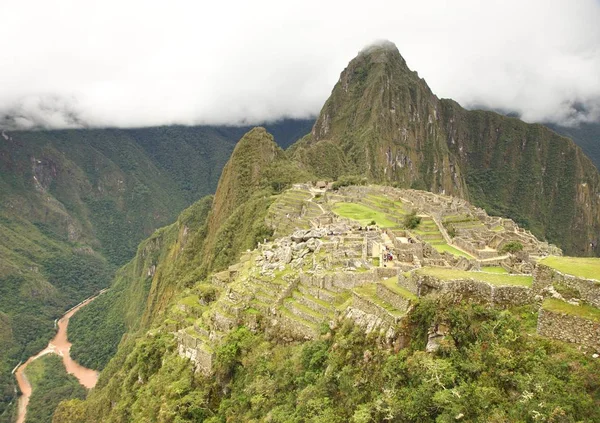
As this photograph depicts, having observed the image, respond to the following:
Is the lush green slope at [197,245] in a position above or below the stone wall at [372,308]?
below

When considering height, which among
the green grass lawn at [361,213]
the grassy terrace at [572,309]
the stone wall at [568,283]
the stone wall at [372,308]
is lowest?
the green grass lawn at [361,213]

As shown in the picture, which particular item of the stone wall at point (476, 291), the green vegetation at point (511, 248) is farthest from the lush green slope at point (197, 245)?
the stone wall at point (476, 291)

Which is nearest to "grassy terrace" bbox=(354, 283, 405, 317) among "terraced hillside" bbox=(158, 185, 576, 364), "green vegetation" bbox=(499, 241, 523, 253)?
"terraced hillside" bbox=(158, 185, 576, 364)

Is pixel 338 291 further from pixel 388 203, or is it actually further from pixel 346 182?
pixel 346 182

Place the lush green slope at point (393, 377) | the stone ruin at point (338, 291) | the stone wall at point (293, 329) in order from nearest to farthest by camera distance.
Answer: the lush green slope at point (393, 377) → the stone ruin at point (338, 291) → the stone wall at point (293, 329)

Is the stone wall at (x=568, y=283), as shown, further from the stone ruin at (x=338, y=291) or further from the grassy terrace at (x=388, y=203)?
the grassy terrace at (x=388, y=203)

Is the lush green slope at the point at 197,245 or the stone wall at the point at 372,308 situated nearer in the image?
Result: the stone wall at the point at 372,308

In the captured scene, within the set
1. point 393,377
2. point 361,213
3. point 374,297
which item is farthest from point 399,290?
point 361,213
